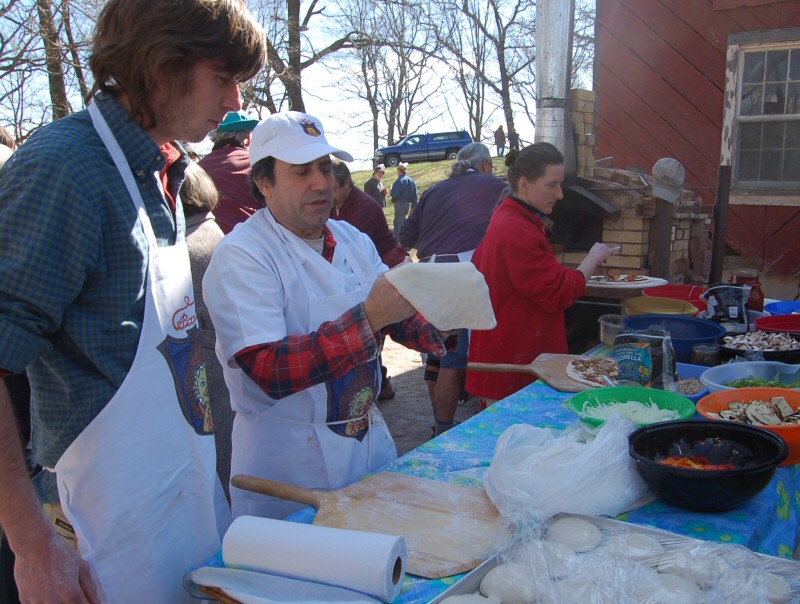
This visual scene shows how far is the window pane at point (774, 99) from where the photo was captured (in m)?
6.92

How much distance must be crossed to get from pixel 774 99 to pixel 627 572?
23.9 feet

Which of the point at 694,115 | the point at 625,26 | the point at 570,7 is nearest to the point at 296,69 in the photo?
the point at 625,26

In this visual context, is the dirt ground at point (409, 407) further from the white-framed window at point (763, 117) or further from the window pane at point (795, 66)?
the window pane at point (795, 66)

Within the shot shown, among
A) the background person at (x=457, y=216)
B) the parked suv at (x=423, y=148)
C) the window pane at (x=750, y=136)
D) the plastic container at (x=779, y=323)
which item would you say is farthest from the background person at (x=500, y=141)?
the plastic container at (x=779, y=323)

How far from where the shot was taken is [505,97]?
21141mm

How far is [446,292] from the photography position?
62.6 inches

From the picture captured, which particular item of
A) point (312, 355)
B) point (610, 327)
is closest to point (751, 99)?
point (610, 327)

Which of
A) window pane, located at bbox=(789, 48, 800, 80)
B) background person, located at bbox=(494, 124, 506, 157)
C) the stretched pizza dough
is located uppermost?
background person, located at bbox=(494, 124, 506, 157)

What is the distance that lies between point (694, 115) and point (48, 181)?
764cm

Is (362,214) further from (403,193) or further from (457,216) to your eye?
(403,193)

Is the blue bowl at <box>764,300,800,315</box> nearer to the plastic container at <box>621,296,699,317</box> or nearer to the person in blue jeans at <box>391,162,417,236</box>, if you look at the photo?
the plastic container at <box>621,296,699,317</box>

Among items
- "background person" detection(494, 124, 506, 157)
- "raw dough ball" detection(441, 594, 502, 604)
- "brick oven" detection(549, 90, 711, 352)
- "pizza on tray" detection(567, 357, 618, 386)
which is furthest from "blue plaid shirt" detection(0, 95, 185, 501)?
"background person" detection(494, 124, 506, 157)

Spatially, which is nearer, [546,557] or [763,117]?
[546,557]

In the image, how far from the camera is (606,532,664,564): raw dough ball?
4.05 ft
